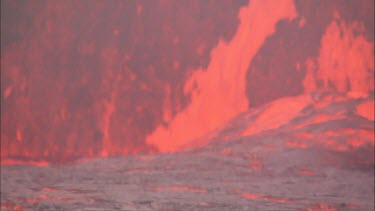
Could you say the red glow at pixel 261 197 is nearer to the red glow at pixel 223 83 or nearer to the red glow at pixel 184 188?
the red glow at pixel 184 188

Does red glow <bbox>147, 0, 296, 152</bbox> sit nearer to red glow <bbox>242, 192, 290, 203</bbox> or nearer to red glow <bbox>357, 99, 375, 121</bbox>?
red glow <bbox>357, 99, 375, 121</bbox>

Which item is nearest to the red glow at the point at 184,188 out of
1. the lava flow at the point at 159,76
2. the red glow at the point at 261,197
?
the red glow at the point at 261,197

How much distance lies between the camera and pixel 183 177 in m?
2.42

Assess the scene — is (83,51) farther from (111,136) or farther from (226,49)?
(226,49)

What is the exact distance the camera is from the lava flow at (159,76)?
3070mm

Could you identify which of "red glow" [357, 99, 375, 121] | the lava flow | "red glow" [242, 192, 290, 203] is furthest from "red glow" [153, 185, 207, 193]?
"red glow" [357, 99, 375, 121]

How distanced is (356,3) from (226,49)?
2.76 ft

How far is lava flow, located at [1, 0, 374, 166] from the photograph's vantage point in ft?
10.1

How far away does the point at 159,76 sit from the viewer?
318cm

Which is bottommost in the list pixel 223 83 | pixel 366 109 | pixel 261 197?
pixel 261 197

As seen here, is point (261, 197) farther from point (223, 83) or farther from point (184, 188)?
point (223, 83)

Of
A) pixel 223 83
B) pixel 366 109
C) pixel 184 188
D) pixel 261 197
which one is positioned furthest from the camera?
pixel 223 83

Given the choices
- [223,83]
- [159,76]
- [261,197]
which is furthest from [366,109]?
[261,197]

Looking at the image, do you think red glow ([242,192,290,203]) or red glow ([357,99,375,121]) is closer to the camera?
red glow ([242,192,290,203])
